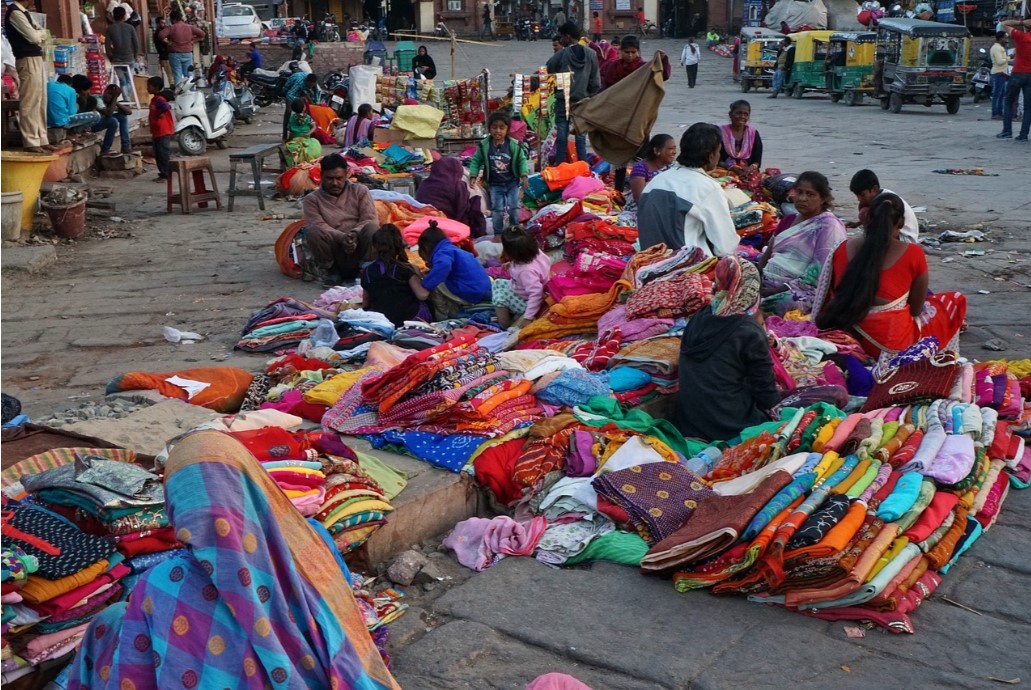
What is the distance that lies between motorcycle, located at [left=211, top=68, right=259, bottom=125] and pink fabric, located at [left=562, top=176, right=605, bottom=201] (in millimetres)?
10561

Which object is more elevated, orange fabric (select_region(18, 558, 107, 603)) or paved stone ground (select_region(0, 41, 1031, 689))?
orange fabric (select_region(18, 558, 107, 603))

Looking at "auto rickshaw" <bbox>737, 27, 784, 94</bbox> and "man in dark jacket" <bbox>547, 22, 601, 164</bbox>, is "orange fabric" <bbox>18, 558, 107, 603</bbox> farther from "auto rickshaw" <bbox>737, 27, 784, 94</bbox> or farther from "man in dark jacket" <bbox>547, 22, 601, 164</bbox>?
"auto rickshaw" <bbox>737, 27, 784, 94</bbox>

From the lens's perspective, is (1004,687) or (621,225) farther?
(621,225)

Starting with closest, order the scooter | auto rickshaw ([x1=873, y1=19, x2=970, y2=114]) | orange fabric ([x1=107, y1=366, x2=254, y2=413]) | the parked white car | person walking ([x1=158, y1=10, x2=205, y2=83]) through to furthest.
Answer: orange fabric ([x1=107, y1=366, x2=254, y2=413]) → the scooter → auto rickshaw ([x1=873, y1=19, x2=970, y2=114]) → person walking ([x1=158, y1=10, x2=205, y2=83]) → the parked white car

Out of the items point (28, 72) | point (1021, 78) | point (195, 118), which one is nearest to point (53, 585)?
point (28, 72)

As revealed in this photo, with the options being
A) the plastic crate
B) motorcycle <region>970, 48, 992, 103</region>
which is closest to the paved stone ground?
motorcycle <region>970, 48, 992, 103</region>

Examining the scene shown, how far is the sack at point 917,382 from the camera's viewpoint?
507 cm

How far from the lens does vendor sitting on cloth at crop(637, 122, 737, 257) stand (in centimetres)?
677

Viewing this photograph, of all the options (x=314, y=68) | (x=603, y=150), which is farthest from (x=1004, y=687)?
(x=314, y=68)

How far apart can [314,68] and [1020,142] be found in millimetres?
17754

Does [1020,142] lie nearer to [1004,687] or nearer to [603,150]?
[603,150]

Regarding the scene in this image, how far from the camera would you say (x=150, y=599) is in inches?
105

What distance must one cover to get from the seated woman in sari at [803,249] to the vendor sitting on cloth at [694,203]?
0.37m

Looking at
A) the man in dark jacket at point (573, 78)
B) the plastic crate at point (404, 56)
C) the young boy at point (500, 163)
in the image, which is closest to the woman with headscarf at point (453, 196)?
the young boy at point (500, 163)
